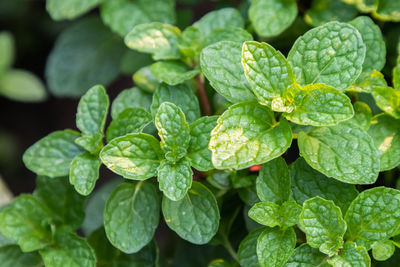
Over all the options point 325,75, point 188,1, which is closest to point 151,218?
point 325,75

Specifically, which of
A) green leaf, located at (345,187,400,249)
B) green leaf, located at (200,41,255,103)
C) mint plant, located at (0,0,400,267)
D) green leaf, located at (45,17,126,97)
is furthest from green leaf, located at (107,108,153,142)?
green leaf, located at (45,17,126,97)

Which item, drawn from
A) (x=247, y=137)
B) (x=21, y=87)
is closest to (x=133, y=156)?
(x=247, y=137)

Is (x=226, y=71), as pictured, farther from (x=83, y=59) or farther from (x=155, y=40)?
(x=83, y=59)

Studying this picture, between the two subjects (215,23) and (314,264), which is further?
(215,23)

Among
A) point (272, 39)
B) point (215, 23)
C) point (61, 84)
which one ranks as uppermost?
point (215, 23)

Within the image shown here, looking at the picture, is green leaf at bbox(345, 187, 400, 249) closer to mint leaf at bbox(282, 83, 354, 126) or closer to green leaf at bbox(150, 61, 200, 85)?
mint leaf at bbox(282, 83, 354, 126)

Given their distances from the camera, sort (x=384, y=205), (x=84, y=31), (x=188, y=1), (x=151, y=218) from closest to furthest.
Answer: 1. (x=384, y=205)
2. (x=151, y=218)
3. (x=188, y=1)
4. (x=84, y=31)

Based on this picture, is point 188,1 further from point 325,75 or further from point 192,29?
point 325,75

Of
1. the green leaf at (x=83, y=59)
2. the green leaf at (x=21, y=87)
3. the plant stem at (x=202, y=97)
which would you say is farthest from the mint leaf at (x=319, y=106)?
the green leaf at (x=21, y=87)
